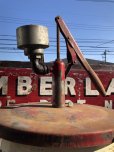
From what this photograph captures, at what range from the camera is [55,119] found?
8.76 ft

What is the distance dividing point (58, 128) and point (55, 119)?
231 millimetres

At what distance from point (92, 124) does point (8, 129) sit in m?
0.69

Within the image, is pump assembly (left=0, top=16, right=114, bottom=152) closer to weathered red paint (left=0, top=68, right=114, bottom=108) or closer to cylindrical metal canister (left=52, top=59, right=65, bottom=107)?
cylindrical metal canister (left=52, top=59, right=65, bottom=107)

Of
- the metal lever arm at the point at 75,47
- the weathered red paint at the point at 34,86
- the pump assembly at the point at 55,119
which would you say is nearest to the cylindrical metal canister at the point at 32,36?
the pump assembly at the point at 55,119

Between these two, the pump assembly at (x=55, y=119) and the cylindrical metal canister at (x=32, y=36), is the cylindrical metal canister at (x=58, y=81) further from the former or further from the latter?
the cylindrical metal canister at (x=32, y=36)

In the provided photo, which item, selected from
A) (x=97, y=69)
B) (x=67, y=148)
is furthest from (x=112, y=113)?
(x=97, y=69)

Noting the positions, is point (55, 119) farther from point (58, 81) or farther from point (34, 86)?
point (34, 86)

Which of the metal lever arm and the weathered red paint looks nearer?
the metal lever arm

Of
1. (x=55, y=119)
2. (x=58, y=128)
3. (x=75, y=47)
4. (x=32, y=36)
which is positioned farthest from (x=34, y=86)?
(x=58, y=128)

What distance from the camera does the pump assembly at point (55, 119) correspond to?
2369 mm

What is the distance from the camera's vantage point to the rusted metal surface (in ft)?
7.72

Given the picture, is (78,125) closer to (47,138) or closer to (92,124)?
(92,124)

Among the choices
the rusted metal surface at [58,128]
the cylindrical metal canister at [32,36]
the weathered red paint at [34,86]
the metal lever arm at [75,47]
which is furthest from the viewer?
the weathered red paint at [34,86]

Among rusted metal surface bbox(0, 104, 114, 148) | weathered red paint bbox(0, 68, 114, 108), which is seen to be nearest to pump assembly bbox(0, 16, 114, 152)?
rusted metal surface bbox(0, 104, 114, 148)
